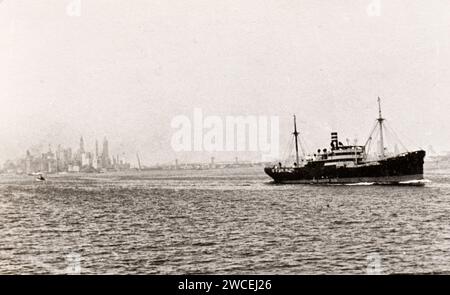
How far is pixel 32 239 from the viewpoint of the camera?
2131 centimetres

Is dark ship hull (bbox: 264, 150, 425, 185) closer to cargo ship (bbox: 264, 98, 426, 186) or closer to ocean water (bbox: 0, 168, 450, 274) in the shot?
cargo ship (bbox: 264, 98, 426, 186)

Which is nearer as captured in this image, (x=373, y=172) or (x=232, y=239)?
(x=232, y=239)

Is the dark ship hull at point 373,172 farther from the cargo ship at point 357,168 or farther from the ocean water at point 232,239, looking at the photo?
the ocean water at point 232,239

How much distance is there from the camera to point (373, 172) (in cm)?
5378

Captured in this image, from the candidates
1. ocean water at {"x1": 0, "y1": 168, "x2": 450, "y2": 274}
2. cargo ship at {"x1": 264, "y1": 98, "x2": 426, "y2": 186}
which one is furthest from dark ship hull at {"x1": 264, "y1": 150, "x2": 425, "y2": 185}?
ocean water at {"x1": 0, "y1": 168, "x2": 450, "y2": 274}

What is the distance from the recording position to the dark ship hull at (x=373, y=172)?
51.4 metres

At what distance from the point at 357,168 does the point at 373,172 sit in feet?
7.24

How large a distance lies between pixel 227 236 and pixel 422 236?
8352 millimetres

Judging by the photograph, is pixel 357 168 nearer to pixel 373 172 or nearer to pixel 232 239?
pixel 373 172

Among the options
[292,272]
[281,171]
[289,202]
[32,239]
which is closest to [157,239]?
[32,239]

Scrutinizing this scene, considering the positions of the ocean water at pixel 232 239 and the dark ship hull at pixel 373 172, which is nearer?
the ocean water at pixel 232 239

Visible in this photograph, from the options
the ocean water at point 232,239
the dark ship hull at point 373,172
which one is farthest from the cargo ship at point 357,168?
the ocean water at point 232,239

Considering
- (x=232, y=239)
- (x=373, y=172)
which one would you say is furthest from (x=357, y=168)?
(x=232, y=239)
